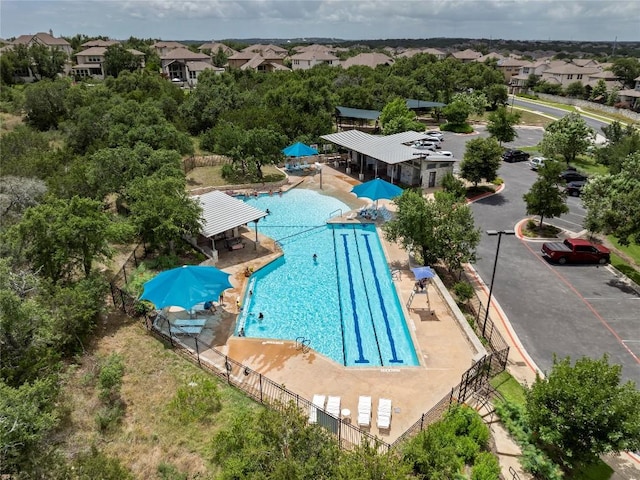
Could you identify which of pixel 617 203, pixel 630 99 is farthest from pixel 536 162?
pixel 630 99

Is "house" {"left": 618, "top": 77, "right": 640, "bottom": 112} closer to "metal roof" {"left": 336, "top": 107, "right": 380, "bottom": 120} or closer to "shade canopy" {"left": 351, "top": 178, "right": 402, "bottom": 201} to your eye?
"metal roof" {"left": 336, "top": 107, "right": 380, "bottom": 120}

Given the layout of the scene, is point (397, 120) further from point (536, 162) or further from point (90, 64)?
point (90, 64)

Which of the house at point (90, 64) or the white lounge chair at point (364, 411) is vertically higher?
the house at point (90, 64)

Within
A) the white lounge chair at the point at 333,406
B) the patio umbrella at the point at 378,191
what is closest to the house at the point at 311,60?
the patio umbrella at the point at 378,191

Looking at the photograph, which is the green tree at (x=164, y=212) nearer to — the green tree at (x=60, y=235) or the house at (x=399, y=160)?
the green tree at (x=60, y=235)

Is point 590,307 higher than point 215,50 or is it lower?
lower
